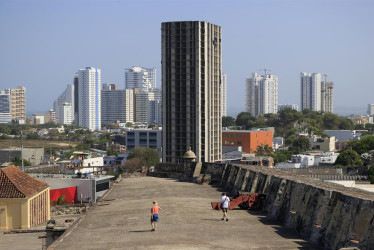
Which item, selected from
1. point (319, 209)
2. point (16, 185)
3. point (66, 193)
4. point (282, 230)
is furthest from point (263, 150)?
point (319, 209)

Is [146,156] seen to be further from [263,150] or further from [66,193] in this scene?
[66,193]

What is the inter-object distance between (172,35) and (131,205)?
5320cm

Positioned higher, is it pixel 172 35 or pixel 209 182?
pixel 172 35

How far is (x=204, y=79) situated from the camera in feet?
257

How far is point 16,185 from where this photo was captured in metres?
33.0

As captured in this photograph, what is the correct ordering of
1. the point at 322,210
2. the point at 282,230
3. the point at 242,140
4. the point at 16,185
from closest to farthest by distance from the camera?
1. the point at 322,210
2. the point at 282,230
3. the point at 16,185
4. the point at 242,140

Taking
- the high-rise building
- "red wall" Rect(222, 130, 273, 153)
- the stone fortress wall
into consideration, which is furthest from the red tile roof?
"red wall" Rect(222, 130, 273, 153)

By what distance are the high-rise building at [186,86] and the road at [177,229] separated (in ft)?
168

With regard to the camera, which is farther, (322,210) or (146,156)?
(146,156)

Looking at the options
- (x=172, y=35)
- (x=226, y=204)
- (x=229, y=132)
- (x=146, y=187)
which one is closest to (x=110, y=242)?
(x=226, y=204)

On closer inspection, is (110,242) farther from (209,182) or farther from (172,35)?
(172,35)

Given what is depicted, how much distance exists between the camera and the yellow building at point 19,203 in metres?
31.4

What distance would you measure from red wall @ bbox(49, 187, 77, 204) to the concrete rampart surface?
2385cm

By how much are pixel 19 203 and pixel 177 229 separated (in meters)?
15.4
